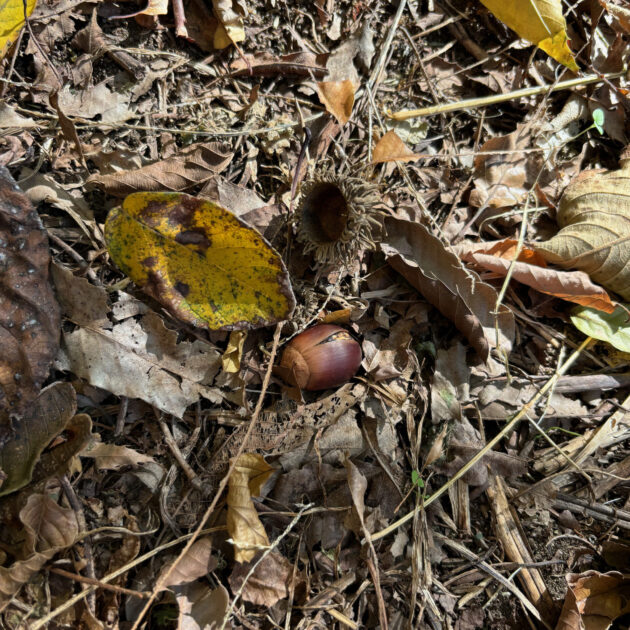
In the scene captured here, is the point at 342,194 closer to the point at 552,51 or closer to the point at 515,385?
the point at 515,385

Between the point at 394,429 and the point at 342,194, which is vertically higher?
the point at 342,194

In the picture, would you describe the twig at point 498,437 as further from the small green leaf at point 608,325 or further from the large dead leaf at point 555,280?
the large dead leaf at point 555,280

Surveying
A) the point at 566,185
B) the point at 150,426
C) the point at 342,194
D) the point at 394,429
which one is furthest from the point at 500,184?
Result: the point at 150,426

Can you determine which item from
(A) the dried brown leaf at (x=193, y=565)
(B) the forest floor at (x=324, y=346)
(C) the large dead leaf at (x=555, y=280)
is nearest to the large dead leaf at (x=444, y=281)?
(B) the forest floor at (x=324, y=346)

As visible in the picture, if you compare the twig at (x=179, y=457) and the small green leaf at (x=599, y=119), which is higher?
the small green leaf at (x=599, y=119)

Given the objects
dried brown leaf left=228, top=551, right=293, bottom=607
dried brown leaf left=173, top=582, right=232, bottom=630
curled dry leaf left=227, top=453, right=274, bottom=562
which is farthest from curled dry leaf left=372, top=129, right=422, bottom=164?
dried brown leaf left=173, top=582, right=232, bottom=630

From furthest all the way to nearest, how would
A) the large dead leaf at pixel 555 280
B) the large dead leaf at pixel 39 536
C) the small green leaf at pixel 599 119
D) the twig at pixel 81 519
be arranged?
the small green leaf at pixel 599 119, the large dead leaf at pixel 555 280, the twig at pixel 81 519, the large dead leaf at pixel 39 536
